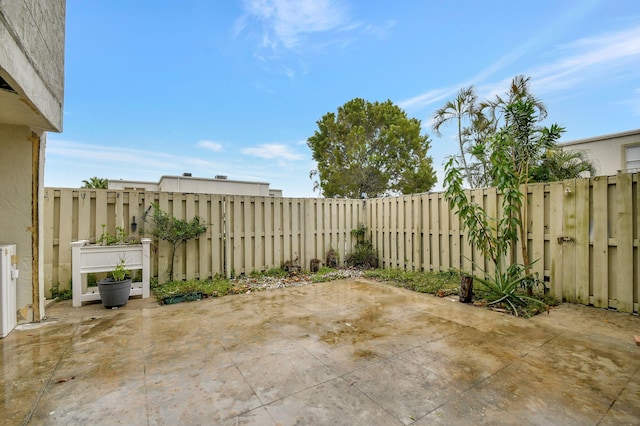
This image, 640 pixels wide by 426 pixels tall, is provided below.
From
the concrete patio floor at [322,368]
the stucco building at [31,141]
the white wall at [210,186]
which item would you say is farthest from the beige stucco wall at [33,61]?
the white wall at [210,186]

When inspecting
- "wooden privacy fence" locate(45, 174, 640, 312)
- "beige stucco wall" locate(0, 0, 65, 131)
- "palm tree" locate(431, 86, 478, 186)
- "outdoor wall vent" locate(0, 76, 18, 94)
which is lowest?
"wooden privacy fence" locate(45, 174, 640, 312)

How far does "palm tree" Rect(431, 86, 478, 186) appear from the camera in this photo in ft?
30.0

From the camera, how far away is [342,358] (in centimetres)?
234

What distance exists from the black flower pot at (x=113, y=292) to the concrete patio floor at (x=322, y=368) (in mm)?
156

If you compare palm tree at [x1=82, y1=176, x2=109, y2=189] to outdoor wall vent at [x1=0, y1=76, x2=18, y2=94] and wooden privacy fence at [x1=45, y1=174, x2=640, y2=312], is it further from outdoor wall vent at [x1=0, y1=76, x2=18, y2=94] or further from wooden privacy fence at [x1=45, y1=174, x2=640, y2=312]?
outdoor wall vent at [x1=0, y1=76, x2=18, y2=94]

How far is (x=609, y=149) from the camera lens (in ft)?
28.8

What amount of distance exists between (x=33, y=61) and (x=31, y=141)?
1587 mm

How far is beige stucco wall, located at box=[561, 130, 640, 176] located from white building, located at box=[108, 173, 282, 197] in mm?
12983

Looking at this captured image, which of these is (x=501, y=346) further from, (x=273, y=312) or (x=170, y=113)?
(x=170, y=113)

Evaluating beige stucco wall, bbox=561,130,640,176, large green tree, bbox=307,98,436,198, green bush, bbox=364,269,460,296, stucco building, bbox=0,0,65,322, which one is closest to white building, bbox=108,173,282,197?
large green tree, bbox=307,98,436,198

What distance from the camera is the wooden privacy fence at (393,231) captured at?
360cm

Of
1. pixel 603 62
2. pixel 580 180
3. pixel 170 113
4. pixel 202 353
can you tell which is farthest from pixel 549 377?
pixel 170 113

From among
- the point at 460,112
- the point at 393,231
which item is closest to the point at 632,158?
the point at 460,112

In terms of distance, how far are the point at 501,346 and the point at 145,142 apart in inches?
517
